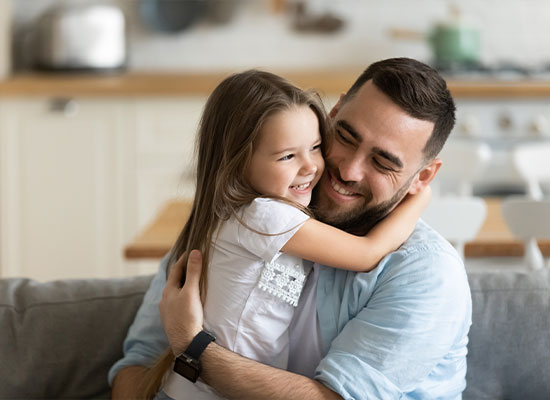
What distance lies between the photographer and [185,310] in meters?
1.66

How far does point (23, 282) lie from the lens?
6.91ft

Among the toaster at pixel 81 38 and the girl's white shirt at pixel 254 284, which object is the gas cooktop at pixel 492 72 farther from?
the girl's white shirt at pixel 254 284

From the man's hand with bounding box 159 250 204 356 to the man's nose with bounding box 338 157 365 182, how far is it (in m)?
0.34

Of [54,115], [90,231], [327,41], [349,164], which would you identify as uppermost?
[349,164]

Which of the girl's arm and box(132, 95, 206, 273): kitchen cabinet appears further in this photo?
box(132, 95, 206, 273): kitchen cabinet

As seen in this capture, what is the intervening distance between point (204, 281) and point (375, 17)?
11.4 feet

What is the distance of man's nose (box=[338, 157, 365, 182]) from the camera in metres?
1.76

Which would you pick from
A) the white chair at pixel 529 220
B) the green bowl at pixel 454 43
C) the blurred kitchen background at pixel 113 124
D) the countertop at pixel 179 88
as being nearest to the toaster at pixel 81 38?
the blurred kitchen background at pixel 113 124

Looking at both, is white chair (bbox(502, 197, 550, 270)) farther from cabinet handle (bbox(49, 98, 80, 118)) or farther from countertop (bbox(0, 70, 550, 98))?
cabinet handle (bbox(49, 98, 80, 118))

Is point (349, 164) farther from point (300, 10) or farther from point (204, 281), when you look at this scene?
point (300, 10)

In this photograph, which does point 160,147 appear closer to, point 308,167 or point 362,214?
point 362,214

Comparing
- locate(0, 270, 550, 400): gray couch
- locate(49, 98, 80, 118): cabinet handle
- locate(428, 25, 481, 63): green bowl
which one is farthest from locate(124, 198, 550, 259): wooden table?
locate(428, 25, 481, 63): green bowl

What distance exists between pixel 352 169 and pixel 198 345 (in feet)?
Answer: 1.57

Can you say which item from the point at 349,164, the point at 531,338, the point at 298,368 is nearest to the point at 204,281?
→ the point at 298,368
